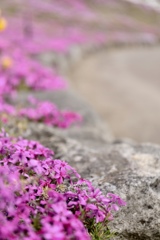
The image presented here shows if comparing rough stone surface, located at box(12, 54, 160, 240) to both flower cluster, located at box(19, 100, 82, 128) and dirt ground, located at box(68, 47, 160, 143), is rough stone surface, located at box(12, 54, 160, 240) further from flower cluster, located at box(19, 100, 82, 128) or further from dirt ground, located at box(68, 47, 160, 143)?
dirt ground, located at box(68, 47, 160, 143)

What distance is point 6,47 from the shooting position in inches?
713

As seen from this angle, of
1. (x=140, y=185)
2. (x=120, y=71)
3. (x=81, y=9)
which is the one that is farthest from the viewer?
(x=81, y=9)

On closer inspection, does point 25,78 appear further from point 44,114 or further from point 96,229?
point 96,229

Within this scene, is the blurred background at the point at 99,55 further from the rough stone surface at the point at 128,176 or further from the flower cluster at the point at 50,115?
the rough stone surface at the point at 128,176

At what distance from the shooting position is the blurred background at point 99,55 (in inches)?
517

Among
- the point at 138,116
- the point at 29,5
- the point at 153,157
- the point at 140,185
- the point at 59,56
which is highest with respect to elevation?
the point at 29,5

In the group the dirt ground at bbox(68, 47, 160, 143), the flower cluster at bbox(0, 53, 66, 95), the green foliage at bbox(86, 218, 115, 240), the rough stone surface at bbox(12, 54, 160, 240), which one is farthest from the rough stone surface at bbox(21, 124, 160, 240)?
the flower cluster at bbox(0, 53, 66, 95)

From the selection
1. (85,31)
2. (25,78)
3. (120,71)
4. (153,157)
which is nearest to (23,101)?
(25,78)

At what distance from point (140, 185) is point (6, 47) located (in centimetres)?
1506

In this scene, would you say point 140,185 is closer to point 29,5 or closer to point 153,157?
point 153,157

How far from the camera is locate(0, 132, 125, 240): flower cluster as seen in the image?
2.72 meters

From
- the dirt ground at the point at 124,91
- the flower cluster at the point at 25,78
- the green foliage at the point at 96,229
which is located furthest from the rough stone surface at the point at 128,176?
the flower cluster at the point at 25,78

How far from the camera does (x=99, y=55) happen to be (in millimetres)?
25875

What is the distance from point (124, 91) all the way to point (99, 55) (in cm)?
1042
